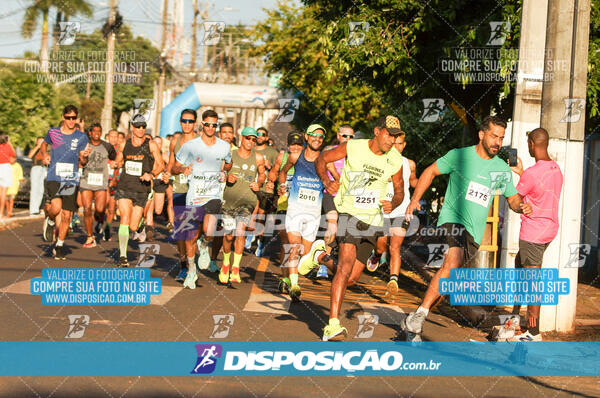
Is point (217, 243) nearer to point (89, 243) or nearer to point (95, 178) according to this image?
point (95, 178)

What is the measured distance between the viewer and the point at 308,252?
1071 centimetres

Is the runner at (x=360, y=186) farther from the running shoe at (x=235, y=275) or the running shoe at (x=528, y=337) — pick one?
the running shoe at (x=235, y=275)

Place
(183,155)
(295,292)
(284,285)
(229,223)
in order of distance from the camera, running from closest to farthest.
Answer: (295,292), (284,285), (183,155), (229,223)

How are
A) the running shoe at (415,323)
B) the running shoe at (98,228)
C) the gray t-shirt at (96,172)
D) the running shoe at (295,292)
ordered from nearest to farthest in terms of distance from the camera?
the running shoe at (415,323)
the running shoe at (295,292)
the gray t-shirt at (96,172)
the running shoe at (98,228)

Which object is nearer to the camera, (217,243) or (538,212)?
(538,212)

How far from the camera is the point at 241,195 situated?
11867 millimetres

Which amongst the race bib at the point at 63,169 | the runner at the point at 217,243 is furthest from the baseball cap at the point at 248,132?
the race bib at the point at 63,169

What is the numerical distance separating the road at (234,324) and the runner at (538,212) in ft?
2.41

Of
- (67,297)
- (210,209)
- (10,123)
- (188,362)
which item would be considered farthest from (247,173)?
(10,123)

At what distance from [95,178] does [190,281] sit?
450 cm

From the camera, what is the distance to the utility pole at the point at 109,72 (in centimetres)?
2691

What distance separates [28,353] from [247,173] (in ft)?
17.8

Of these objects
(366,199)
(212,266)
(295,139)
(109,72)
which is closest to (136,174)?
(212,266)

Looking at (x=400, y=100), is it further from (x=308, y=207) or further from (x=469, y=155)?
(x=469, y=155)
